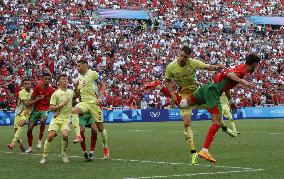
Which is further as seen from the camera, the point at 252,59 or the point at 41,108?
the point at 41,108

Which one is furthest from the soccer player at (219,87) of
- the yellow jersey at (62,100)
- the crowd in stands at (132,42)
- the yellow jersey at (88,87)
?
the crowd in stands at (132,42)

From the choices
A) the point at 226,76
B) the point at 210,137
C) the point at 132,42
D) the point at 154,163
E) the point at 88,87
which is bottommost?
the point at 132,42

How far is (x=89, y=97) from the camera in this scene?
17.3m

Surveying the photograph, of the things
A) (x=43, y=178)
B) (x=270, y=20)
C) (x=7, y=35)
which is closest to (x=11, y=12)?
(x=7, y=35)

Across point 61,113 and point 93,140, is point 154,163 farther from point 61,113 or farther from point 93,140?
point 61,113

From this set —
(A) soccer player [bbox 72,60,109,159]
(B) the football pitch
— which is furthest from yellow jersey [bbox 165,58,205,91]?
(A) soccer player [bbox 72,60,109,159]

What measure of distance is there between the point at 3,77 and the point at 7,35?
476 cm

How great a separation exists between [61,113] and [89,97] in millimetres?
1007

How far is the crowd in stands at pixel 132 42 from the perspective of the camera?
4412cm

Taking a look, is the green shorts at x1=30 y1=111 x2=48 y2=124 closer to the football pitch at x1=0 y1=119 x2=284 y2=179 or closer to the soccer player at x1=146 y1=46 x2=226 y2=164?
the football pitch at x1=0 y1=119 x2=284 y2=179

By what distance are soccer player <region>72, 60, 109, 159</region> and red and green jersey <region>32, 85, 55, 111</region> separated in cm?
292

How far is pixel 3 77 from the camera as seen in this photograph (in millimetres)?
41094

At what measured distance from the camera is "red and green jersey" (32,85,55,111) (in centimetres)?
2003

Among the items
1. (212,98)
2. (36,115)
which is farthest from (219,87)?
(36,115)
